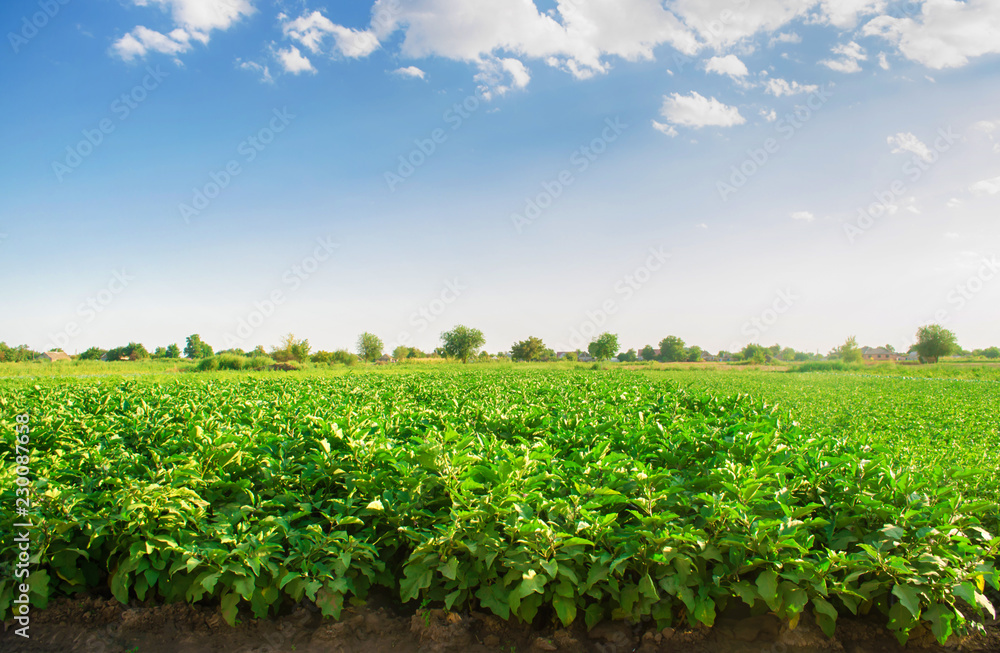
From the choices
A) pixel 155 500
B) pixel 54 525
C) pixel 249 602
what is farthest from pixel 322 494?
pixel 54 525

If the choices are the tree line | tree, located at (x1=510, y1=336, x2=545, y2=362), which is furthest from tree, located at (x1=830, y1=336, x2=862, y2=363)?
tree, located at (x1=510, y1=336, x2=545, y2=362)

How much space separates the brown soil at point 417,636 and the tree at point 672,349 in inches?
3792

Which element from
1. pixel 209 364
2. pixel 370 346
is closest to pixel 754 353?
pixel 370 346

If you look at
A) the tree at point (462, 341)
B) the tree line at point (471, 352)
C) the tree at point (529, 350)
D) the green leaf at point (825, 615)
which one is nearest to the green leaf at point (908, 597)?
the green leaf at point (825, 615)

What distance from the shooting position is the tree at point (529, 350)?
300ft

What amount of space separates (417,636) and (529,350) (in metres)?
88.7

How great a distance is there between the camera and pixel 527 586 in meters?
2.63

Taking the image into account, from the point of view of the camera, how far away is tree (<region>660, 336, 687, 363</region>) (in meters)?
95.6

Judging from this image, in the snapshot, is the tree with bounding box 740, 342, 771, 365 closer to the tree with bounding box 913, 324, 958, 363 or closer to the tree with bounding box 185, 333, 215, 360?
the tree with bounding box 913, 324, 958, 363

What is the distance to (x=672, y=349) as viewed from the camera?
9719 centimetres

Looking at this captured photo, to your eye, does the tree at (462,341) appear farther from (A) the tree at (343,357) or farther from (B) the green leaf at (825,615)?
(B) the green leaf at (825,615)

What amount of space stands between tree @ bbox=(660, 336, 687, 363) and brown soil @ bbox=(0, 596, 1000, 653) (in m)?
96.3

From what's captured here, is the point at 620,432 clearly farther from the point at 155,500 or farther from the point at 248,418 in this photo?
the point at 248,418

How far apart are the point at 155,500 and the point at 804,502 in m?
4.37
